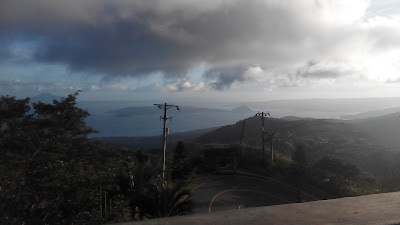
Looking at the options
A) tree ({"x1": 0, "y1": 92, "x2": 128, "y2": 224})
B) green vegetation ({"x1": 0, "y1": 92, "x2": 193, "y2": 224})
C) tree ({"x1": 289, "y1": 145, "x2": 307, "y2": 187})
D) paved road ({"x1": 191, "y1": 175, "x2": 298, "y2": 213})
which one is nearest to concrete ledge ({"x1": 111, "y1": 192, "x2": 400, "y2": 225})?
tree ({"x1": 0, "y1": 92, "x2": 128, "y2": 224})

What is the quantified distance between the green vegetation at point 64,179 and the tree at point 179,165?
31.5 ft

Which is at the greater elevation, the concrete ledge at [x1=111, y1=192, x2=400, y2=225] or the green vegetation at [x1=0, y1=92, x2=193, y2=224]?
the concrete ledge at [x1=111, y1=192, x2=400, y2=225]

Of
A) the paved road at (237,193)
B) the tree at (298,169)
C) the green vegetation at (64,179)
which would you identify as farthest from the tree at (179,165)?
the green vegetation at (64,179)

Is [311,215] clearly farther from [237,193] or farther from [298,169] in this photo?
[298,169]

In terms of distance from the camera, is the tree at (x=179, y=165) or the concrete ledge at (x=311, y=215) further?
the tree at (x=179, y=165)

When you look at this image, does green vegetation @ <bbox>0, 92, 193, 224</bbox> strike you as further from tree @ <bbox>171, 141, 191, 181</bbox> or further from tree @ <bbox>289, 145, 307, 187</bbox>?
tree @ <bbox>289, 145, 307, 187</bbox>

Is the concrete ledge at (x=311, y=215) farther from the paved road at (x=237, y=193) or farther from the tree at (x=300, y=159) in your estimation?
the tree at (x=300, y=159)

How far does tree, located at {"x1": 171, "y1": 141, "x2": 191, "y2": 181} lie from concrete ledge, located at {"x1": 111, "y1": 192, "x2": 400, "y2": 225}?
883 inches

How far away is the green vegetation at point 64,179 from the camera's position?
5.62m

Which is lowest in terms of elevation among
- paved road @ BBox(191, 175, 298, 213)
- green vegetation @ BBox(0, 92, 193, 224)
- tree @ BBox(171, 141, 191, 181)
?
paved road @ BBox(191, 175, 298, 213)

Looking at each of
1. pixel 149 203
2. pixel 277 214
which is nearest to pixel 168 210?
pixel 149 203

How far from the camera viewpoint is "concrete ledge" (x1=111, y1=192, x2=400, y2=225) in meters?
1.91

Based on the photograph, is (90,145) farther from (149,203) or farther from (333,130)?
(333,130)

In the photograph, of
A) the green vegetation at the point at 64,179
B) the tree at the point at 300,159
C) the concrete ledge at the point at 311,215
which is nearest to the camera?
the concrete ledge at the point at 311,215
